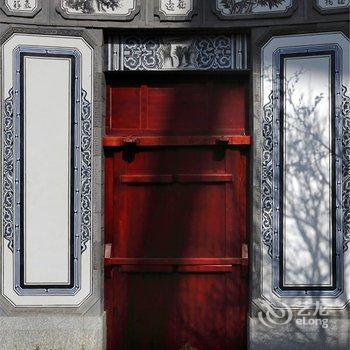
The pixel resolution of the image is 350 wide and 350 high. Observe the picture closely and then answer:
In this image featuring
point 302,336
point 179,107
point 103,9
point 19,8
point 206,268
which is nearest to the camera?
point 302,336

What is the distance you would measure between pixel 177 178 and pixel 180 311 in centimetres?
154

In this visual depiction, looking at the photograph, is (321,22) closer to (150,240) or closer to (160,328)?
(150,240)

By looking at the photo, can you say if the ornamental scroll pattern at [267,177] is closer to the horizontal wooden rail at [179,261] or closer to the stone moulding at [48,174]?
the horizontal wooden rail at [179,261]

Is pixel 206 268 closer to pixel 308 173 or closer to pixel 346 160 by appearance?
pixel 308 173

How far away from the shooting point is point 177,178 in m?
7.11

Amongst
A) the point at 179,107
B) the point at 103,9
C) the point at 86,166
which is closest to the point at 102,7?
the point at 103,9

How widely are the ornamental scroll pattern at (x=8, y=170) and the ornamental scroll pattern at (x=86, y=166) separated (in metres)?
0.77

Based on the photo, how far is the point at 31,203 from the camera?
685 centimetres

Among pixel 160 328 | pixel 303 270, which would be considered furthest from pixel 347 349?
pixel 160 328

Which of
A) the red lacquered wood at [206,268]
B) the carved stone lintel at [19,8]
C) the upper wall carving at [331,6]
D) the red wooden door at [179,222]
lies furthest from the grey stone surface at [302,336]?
the carved stone lintel at [19,8]

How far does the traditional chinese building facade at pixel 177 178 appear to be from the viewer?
6.80m

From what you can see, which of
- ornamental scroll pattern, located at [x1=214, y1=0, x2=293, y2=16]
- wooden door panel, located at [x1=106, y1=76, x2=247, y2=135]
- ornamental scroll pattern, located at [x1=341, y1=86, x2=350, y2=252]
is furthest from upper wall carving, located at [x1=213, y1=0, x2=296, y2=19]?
ornamental scroll pattern, located at [x1=341, y1=86, x2=350, y2=252]

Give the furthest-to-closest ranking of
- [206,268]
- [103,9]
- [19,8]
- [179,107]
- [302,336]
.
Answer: [179,107] → [206,268] → [103,9] → [19,8] → [302,336]

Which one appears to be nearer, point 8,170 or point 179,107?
point 8,170
